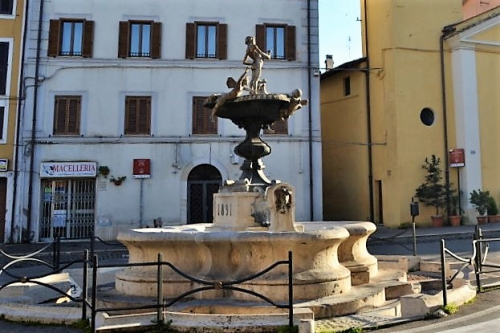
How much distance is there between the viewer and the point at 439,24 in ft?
73.2

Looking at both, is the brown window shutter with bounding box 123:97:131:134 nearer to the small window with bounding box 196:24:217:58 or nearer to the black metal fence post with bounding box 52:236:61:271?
the small window with bounding box 196:24:217:58

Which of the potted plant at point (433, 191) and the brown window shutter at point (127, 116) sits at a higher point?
the brown window shutter at point (127, 116)

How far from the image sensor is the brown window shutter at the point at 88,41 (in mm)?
19562

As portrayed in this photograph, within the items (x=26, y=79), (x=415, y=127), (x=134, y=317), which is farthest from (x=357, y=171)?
(x=134, y=317)

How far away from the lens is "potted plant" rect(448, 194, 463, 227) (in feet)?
67.3

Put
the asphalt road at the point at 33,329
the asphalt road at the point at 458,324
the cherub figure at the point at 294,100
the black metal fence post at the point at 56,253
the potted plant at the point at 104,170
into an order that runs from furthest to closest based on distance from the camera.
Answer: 1. the potted plant at the point at 104,170
2. the black metal fence post at the point at 56,253
3. the cherub figure at the point at 294,100
4. the asphalt road at the point at 33,329
5. the asphalt road at the point at 458,324

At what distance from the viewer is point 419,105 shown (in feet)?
70.1

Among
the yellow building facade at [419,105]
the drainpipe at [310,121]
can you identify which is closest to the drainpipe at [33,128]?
the drainpipe at [310,121]

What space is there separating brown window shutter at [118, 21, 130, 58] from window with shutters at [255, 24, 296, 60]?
17.9ft

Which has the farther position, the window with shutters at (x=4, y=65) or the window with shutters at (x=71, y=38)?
the window with shutters at (x=71, y=38)

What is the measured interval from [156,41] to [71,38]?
11.6ft

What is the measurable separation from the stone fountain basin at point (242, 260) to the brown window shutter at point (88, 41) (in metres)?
14.8

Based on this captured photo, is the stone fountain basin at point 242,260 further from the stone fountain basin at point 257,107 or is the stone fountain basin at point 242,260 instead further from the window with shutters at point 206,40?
the window with shutters at point 206,40

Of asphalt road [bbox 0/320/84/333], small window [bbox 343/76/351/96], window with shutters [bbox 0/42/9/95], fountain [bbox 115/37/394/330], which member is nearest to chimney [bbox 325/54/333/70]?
small window [bbox 343/76/351/96]
